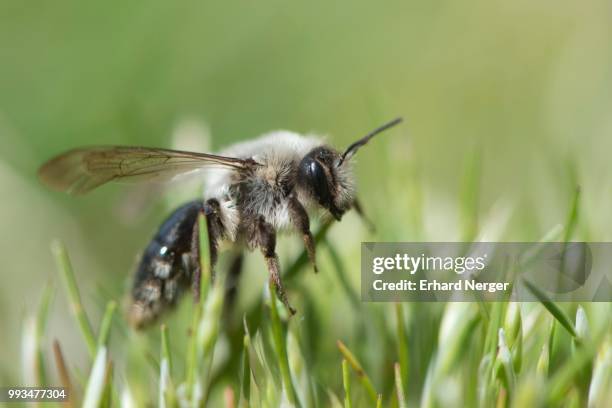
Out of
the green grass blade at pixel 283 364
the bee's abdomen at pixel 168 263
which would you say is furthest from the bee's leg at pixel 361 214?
the green grass blade at pixel 283 364

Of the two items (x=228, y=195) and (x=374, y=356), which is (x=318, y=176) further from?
(x=374, y=356)

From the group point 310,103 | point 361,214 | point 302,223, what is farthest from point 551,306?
point 310,103

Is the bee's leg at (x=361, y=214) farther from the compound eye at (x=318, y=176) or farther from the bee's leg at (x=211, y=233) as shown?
the bee's leg at (x=211, y=233)

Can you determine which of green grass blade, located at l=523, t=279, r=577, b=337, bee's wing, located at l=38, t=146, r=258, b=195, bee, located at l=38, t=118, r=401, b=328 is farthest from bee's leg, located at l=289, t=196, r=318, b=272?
green grass blade, located at l=523, t=279, r=577, b=337

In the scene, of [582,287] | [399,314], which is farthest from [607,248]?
[399,314]

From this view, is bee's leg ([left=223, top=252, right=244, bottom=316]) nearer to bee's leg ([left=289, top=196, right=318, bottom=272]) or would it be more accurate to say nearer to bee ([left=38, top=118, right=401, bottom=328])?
bee ([left=38, top=118, right=401, bottom=328])

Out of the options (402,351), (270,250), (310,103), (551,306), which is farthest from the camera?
(310,103)
